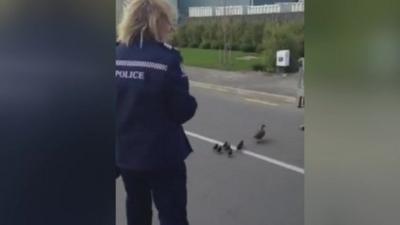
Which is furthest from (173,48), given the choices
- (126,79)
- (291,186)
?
(291,186)

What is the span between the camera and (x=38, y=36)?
4.45 feet

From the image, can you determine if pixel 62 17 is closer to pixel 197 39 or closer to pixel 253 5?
pixel 197 39

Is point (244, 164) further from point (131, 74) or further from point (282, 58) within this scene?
point (131, 74)

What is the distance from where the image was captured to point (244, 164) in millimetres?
2211

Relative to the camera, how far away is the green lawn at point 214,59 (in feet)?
6.55

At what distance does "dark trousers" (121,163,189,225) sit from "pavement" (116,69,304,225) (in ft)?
0.09

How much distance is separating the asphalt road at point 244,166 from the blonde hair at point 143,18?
0.91ft

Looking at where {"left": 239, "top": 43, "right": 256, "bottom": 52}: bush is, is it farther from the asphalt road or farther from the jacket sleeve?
the jacket sleeve

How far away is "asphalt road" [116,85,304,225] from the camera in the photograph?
2.08 metres

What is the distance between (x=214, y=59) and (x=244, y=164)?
0.40m

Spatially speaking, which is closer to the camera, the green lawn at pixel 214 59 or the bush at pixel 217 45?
the green lawn at pixel 214 59

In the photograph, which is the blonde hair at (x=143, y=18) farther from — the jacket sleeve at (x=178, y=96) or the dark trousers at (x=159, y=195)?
the dark trousers at (x=159, y=195)

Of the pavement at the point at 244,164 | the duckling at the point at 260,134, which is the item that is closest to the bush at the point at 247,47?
the pavement at the point at 244,164

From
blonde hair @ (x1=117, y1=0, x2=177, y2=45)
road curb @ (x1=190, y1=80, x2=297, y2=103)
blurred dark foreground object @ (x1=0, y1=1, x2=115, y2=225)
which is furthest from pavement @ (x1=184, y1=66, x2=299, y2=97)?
blurred dark foreground object @ (x1=0, y1=1, x2=115, y2=225)
